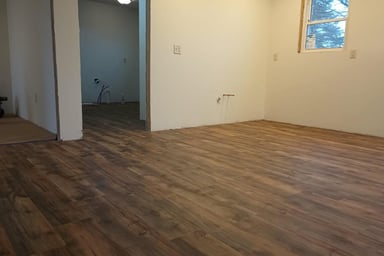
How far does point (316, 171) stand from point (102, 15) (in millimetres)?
7200

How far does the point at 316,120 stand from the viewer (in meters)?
5.02

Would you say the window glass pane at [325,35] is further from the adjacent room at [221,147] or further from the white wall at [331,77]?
the white wall at [331,77]

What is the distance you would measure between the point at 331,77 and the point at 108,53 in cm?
575

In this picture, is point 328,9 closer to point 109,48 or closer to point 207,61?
point 207,61

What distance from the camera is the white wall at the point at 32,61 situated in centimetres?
399

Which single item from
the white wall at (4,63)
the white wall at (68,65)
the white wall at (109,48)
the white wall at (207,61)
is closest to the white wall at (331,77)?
the white wall at (207,61)

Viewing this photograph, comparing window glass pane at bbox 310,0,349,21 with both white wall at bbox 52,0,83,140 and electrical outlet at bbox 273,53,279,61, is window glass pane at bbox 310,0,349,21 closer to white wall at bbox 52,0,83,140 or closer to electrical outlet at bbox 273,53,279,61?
electrical outlet at bbox 273,53,279,61

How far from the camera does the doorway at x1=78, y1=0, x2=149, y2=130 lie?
26.1ft

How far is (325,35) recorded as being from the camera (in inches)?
190

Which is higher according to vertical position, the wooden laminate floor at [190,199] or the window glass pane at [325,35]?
the window glass pane at [325,35]

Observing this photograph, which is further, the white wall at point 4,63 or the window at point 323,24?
the white wall at point 4,63

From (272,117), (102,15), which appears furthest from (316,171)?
(102,15)

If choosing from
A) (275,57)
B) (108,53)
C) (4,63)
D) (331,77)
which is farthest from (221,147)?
(108,53)

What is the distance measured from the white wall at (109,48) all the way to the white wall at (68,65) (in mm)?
4664
